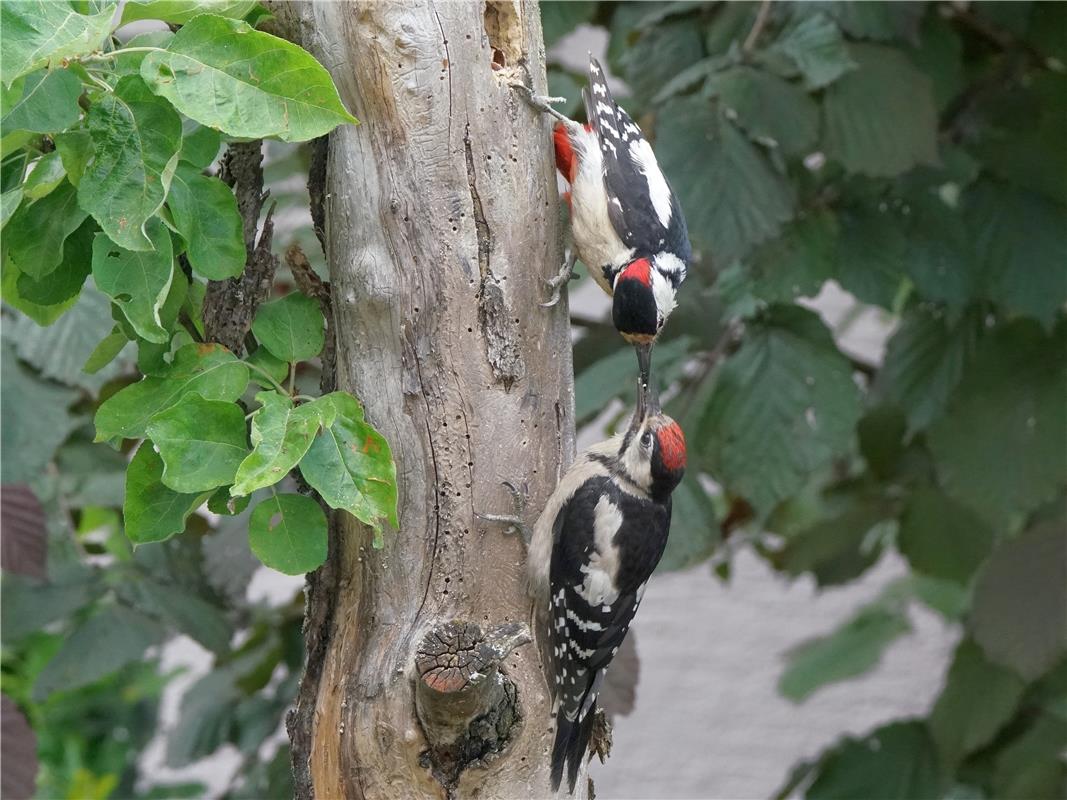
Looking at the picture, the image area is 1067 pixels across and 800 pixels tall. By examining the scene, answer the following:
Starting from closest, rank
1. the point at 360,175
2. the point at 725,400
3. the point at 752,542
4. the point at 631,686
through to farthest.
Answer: the point at 360,175 → the point at 631,686 → the point at 725,400 → the point at 752,542

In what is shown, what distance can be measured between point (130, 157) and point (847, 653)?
288 cm

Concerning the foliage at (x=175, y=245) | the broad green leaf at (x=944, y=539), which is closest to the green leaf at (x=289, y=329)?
the foliage at (x=175, y=245)

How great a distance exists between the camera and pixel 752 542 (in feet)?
10.9

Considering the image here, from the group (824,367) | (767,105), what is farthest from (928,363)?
(767,105)

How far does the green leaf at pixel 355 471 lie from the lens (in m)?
1.46

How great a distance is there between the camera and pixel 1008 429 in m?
2.54

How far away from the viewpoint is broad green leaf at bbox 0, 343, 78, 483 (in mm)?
2201

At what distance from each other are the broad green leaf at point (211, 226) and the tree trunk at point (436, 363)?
198 mm

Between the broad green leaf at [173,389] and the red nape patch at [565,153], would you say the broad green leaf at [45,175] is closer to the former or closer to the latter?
the broad green leaf at [173,389]

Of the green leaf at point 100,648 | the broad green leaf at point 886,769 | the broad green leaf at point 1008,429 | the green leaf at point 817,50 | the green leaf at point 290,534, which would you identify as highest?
the green leaf at point 817,50

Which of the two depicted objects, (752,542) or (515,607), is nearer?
(515,607)

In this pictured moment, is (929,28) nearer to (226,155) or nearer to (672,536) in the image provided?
(672,536)

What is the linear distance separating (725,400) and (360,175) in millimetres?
1006

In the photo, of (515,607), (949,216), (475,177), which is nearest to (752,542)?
(949,216)
